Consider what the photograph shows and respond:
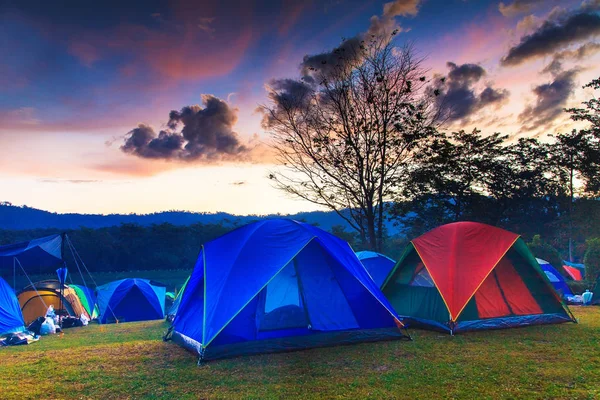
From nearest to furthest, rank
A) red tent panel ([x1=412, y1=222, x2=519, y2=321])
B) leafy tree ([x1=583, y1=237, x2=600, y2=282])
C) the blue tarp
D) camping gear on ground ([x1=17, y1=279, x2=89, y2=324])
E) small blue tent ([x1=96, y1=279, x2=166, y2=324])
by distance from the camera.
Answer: red tent panel ([x1=412, y1=222, x2=519, y2=321]), the blue tarp, camping gear on ground ([x1=17, y1=279, x2=89, y2=324]), leafy tree ([x1=583, y1=237, x2=600, y2=282]), small blue tent ([x1=96, y1=279, x2=166, y2=324])

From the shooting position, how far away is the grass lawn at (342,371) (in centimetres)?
547

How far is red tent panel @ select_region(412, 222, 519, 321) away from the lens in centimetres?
912

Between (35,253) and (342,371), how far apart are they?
34.6ft

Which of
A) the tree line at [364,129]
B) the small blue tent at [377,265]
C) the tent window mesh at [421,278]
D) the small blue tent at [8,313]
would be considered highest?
the tree line at [364,129]

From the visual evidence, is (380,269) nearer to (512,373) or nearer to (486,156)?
(512,373)

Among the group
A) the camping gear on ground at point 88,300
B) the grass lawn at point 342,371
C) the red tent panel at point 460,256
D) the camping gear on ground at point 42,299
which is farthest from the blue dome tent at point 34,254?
the red tent panel at point 460,256

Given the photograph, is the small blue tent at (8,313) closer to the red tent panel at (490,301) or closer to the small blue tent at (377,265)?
the small blue tent at (377,265)

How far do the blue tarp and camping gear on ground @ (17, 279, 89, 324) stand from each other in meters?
1.74

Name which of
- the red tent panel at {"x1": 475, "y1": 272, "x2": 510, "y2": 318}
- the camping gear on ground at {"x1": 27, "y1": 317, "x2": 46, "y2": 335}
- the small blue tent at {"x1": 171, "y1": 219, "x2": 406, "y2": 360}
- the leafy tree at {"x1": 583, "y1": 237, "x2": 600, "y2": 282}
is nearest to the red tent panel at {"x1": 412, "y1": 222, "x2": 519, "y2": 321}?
the red tent panel at {"x1": 475, "y1": 272, "x2": 510, "y2": 318}

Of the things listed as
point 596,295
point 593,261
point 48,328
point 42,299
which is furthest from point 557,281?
point 42,299

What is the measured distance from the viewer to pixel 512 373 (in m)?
6.05

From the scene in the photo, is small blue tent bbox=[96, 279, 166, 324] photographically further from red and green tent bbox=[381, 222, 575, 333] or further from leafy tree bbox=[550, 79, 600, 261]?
leafy tree bbox=[550, 79, 600, 261]

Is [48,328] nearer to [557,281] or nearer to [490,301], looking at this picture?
[490,301]

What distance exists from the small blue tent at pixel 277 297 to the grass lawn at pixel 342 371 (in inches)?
12.1
